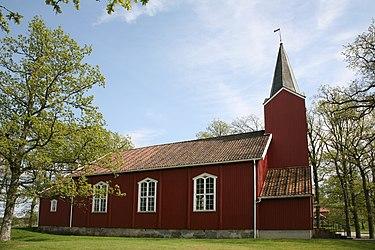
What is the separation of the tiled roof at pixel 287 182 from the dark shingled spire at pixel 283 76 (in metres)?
5.72

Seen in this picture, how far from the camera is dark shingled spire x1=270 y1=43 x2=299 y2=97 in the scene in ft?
94.3

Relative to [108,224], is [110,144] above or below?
above

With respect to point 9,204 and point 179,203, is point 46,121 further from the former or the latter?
point 179,203

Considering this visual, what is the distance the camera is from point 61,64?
20750 mm

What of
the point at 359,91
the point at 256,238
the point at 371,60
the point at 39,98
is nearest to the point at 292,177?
the point at 256,238

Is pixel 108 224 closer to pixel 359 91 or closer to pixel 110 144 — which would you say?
pixel 110 144

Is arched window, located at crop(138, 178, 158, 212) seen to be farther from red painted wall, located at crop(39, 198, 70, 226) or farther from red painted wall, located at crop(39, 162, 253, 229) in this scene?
red painted wall, located at crop(39, 198, 70, 226)

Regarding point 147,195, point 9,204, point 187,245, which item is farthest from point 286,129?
point 9,204

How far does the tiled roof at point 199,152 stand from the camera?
86.2 feet

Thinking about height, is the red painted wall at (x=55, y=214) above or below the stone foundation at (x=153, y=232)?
above

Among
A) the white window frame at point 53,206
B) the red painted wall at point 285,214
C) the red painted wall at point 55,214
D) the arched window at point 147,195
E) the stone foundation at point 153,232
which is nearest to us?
the red painted wall at point 285,214

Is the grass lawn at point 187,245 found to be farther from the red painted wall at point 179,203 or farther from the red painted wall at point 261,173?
the red painted wall at point 261,173

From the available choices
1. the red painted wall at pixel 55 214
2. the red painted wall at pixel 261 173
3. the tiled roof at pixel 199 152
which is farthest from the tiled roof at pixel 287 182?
the red painted wall at pixel 55 214

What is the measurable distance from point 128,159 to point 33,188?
43.7 ft
